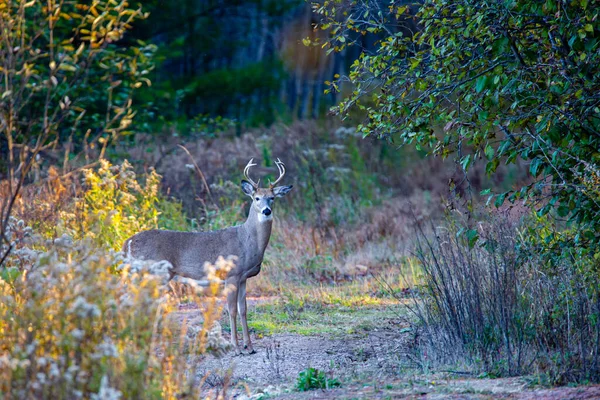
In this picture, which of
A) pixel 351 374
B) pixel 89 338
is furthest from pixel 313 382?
pixel 89 338

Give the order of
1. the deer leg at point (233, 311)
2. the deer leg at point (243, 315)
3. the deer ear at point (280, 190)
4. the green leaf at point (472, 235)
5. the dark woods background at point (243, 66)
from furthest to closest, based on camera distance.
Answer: the dark woods background at point (243, 66), the deer ear at point (280, 190), the deer leg at point (233, 311), the deer leg at point (243, 315), the green leaf at point (472, 235)

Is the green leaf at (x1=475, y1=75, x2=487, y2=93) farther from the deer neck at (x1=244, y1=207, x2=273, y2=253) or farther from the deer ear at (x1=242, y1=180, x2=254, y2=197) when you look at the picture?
the deer ear at (x1=242, y1=180, x2=254, y2=197)

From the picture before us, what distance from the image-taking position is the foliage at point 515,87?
21.0ft

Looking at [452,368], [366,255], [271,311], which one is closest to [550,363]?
[452,368]

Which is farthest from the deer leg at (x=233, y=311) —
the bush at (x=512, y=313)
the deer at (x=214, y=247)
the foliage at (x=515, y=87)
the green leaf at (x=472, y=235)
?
the green leaf at (x=472, y=235)

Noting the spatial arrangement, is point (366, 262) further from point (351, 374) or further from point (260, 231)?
point (351, 374)

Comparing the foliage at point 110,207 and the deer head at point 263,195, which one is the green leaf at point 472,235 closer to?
the deer head at point 263,195

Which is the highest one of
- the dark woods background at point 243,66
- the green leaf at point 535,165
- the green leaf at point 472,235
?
the dark woods background at point 243,66

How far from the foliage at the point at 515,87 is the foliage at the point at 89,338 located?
10.2ft

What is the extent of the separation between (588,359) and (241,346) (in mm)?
3757

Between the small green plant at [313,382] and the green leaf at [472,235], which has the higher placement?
the green leaf at [472,235]

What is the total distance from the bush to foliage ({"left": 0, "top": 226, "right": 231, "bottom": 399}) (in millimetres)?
2735

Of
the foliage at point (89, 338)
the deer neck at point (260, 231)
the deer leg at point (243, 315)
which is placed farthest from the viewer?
the deer neck at point (260, 231)

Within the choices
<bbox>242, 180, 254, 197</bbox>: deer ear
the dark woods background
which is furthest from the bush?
the dark woods background
